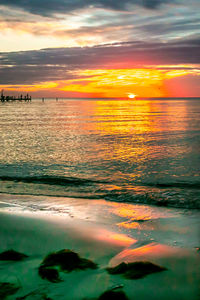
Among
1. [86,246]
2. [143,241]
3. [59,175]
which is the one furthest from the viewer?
[59,175]

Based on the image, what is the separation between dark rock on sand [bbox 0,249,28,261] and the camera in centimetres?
391

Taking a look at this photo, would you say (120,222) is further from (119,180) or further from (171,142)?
(171,142)

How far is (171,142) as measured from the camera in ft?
66.0

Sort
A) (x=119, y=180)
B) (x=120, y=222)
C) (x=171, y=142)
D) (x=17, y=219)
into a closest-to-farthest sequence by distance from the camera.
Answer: (x=17, y=219) → (x=120, y=222) → (x=119, y=180) → (x=171, y=142)

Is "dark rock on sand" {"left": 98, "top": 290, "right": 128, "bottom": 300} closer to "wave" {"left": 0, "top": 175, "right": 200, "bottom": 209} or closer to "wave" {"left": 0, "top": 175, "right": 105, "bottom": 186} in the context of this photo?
"wave" {"left": 0, "top": 175, "right": 200, "bottom": 209}

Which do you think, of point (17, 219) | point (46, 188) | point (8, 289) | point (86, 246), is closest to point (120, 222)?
point (86, 246)

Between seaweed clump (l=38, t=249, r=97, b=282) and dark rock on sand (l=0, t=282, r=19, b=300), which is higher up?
seaweed clump (l=38, t=249, r=97, b=282)

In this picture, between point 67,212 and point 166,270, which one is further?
point 67,212

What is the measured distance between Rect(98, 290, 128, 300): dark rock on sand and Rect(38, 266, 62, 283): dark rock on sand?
0.62 metres

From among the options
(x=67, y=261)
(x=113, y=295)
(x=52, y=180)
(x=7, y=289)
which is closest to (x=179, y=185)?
(x=52, y=180)

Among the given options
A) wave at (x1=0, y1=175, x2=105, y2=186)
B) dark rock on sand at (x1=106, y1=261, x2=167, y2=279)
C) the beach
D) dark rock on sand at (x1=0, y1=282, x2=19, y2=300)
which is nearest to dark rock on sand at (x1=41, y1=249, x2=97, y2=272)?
the beach

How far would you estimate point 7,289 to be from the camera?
324cm

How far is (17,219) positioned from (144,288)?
317 cm

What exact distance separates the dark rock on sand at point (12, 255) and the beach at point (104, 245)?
0.31 ft
